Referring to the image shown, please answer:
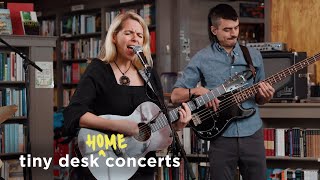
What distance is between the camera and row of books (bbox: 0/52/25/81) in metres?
5.09

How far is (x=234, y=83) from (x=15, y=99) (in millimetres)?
2664

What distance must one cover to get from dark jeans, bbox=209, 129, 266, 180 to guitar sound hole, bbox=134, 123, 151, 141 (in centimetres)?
56

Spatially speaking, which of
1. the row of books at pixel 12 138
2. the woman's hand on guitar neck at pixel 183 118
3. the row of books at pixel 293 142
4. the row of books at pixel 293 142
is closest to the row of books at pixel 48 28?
the row of books at pixel 12 138

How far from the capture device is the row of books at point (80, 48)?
8.47 meters

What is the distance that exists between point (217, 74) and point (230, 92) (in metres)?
0.12

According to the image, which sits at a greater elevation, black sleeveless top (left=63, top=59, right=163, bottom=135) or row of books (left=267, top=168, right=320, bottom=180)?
black sleeveless top (left=63, top=59, right=163, bottom=135)

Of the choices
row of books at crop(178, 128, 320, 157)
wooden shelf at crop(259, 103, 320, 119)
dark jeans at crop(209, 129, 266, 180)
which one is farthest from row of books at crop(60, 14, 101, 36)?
dark jeans at crop(209, 129, 266, 180)

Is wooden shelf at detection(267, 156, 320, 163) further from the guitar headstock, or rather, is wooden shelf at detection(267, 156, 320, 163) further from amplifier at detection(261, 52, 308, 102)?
the guitar headstock

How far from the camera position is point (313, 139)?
4.51 metres

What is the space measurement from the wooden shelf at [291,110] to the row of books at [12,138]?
2100 mm

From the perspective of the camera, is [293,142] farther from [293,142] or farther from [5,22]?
[5,22]

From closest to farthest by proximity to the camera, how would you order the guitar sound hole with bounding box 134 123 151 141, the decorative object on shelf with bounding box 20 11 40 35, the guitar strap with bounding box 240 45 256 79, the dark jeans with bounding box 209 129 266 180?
the guitar sound hole with bounding box 134 123 151 141 → the dark jeans with bounding box 209 129 266 180 → the guitar strap with bounding box 240 45 256 79 → the decorative object on shelf with bounding box 20 11 40 35

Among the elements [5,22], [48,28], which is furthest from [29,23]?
[48,28]

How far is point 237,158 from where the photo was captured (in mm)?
3018
